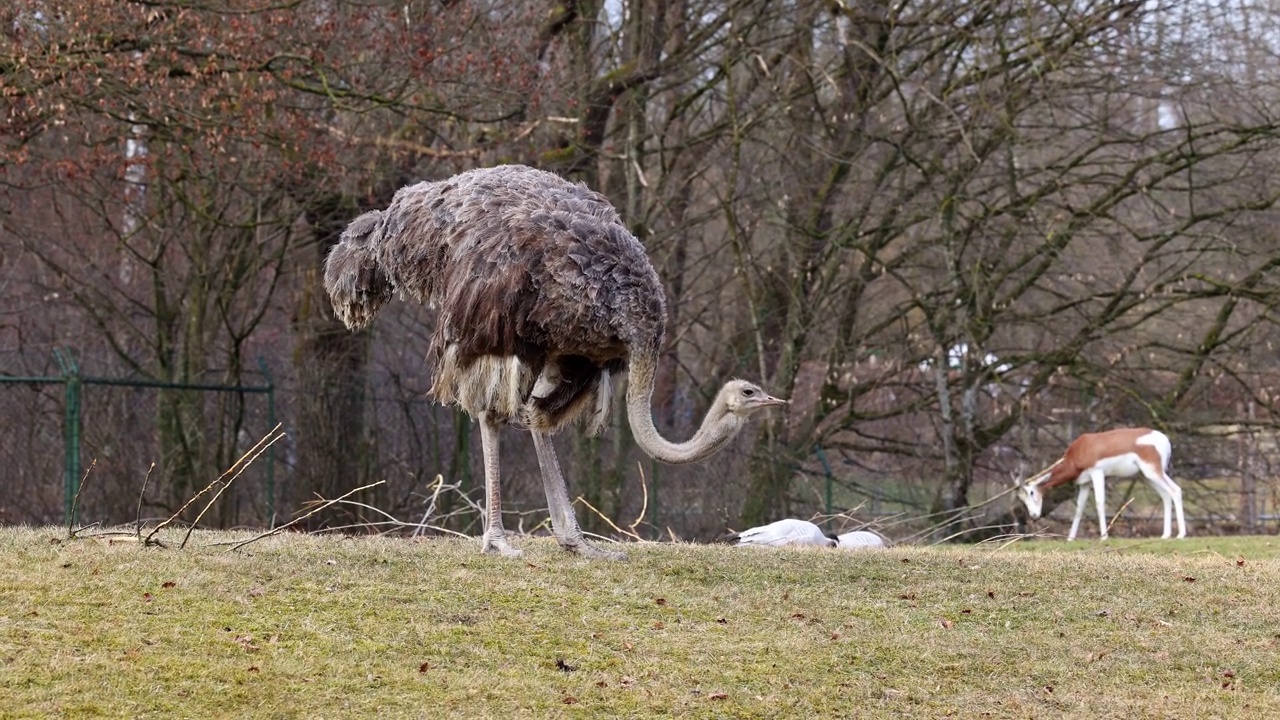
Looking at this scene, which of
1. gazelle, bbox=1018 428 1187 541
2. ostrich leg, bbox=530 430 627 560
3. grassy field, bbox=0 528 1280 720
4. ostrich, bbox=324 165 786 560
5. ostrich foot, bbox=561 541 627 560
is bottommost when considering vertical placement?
grassy field, bbox=0 528 1280 720

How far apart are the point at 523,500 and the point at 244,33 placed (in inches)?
245

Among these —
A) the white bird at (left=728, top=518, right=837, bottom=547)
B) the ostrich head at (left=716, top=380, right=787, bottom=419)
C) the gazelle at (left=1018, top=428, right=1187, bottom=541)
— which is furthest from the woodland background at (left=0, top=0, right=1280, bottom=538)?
the ostrich head at (left=716, top=380, right=787, bottom=419)

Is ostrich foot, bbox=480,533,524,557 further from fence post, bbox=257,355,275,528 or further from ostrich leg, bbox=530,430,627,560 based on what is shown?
fence post, bbox=257,355,275,528

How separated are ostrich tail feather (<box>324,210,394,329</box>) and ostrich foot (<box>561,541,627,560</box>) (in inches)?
75.3

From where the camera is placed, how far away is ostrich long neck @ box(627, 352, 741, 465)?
827 cm

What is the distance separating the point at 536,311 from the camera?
8086 mm

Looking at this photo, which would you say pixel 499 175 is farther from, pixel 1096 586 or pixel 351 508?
pixel 351 508

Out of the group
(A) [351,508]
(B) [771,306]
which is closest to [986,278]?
(B) [771,306]

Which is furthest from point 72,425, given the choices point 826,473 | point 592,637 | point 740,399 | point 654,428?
point 826,473

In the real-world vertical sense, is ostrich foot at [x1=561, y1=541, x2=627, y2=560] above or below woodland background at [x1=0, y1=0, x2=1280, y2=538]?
below

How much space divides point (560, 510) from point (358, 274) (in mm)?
1870

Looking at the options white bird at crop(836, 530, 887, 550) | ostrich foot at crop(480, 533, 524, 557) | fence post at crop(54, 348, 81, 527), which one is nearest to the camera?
ostrich foot at crop(480, 533, 524, 557)

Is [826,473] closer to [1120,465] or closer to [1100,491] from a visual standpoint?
[1100,491]

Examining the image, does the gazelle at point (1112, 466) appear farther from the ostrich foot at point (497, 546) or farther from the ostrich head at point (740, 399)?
the ostrich foot at point (497, 546)
